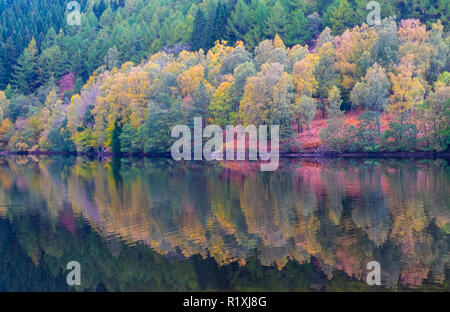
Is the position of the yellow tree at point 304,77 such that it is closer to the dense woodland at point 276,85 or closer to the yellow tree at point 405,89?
the dense woodland at point 276,85

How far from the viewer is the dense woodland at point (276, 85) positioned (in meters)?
64.1

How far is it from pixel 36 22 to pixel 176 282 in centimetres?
17595

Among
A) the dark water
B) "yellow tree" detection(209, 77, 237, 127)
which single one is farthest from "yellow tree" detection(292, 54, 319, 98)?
the dark water

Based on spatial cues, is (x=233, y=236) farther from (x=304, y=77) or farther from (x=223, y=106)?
(x=304, y=77)

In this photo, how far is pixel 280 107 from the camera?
64.8 meters

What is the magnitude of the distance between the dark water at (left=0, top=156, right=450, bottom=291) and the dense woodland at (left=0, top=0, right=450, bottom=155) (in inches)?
1093

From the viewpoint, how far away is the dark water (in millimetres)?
15297

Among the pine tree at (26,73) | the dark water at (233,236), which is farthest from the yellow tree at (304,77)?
the pine tree at (26,73)

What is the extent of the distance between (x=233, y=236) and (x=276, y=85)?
155ft

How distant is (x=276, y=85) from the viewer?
6569cm

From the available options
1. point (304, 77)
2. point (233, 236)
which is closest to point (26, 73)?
point (304, 77)

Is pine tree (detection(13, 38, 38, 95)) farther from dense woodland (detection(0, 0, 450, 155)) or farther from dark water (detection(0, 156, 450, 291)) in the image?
dark water (detection(0, 156, 450, 291))

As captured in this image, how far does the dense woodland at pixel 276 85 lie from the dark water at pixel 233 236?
1093 inches

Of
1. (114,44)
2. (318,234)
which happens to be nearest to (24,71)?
(114,44)
